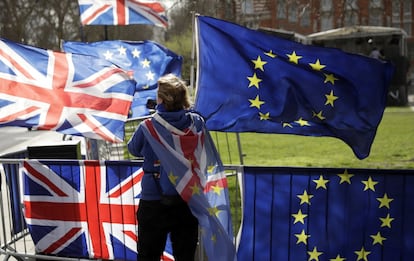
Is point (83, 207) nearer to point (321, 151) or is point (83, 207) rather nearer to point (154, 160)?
point (154, 160)

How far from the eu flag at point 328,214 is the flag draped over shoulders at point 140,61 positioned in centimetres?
370

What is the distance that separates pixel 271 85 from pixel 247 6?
11182 millimetres

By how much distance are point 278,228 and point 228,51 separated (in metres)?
1.57

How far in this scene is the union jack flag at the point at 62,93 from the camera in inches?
205

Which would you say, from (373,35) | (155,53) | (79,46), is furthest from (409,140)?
(373,35)

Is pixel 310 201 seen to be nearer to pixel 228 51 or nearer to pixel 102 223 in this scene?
pixel 228 51

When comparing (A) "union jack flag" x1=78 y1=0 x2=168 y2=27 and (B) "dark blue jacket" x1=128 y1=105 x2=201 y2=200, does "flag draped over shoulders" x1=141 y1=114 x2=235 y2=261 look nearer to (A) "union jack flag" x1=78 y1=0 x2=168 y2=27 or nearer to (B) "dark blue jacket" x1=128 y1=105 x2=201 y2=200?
(B) "dark blue jacket" x1=128 y1=105 x2=201 y2=200

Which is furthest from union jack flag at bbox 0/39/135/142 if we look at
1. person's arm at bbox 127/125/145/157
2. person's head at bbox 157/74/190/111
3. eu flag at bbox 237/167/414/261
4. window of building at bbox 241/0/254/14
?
window of building at bbox 241/0/254/14

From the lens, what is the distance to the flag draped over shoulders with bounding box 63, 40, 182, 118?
26.7 ft

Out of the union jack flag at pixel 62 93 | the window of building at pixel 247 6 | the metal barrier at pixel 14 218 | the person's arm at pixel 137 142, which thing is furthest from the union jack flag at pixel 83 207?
the window of building at pixel 247 6

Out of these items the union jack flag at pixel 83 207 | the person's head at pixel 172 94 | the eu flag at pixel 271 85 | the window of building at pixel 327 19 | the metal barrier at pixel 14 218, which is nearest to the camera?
Result: the person's head at pixel 172 94

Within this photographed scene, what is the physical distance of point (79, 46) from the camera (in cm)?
793

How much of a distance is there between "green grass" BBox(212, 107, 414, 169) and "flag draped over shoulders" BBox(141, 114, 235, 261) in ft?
16.3

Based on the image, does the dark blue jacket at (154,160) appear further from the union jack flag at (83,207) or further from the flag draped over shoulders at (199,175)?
the union jack flag at (83,207)
